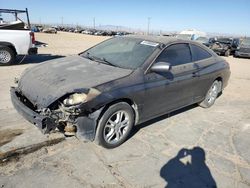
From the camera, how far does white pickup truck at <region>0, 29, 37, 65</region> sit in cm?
1005

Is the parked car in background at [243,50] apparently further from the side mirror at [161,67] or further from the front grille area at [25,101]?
the front grille area at [25,101]

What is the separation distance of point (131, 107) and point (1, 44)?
777 cm

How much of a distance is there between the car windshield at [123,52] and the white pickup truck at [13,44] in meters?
5.75

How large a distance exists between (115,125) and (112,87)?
64 centimetres

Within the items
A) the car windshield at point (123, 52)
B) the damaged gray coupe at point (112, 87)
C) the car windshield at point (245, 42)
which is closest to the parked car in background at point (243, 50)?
the car windshield at point (245, 42)

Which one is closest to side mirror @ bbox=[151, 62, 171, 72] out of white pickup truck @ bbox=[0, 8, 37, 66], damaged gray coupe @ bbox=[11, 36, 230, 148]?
damaged gray coupe @ bbox=[11, 36, 230, 148]

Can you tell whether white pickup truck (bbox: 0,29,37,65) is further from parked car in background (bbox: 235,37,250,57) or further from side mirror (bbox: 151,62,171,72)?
parked car in background (bbox: 235,37,250,57)

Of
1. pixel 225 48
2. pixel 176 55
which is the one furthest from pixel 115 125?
pixel 225 48

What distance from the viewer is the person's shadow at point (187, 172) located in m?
3.49

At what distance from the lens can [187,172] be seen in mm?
3732

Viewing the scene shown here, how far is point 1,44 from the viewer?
1001cm

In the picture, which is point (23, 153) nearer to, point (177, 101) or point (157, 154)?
point (157, 154)

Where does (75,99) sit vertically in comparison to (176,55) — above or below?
below

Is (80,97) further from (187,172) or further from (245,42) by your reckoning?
(245,42)
